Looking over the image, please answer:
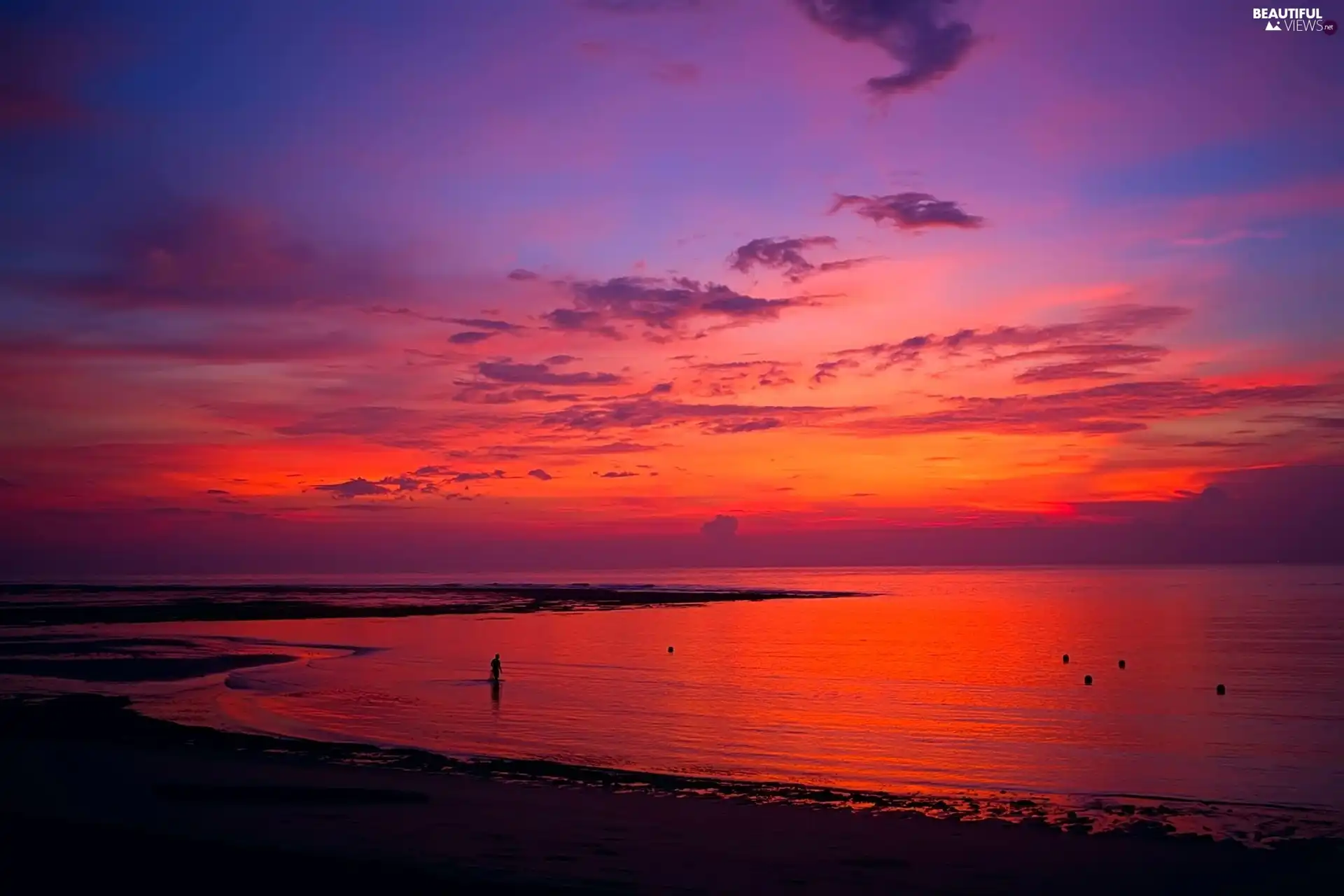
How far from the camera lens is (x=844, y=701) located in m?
38.1

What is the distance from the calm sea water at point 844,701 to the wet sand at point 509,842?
4739 mm

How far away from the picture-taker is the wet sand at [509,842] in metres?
14.4

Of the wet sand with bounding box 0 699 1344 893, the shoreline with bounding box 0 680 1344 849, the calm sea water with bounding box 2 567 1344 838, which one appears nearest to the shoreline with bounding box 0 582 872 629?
the calm sea water with bounding box 2 567 1344 838

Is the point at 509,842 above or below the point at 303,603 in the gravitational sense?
above

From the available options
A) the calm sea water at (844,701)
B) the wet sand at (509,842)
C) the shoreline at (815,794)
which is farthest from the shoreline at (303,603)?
the wet sand at (509,842)

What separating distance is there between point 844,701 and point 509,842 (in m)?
23.6

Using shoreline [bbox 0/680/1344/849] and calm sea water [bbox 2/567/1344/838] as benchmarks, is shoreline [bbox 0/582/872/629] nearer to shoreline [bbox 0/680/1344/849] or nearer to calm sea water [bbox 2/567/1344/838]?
calm sea water [bbox 2/567/1344/838]

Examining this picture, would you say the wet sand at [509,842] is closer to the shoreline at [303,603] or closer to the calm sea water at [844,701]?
the calm sea water at [844,701]

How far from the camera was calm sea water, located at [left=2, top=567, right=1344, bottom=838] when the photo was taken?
84.1 ft

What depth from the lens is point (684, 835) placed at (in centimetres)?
1731

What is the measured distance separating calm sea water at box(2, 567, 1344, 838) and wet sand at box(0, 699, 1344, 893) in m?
4.74

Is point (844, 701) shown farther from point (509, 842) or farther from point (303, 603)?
point (303, 603)

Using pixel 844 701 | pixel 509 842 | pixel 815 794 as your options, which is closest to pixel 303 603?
pixel 844 701

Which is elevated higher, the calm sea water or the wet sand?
the wet sand
